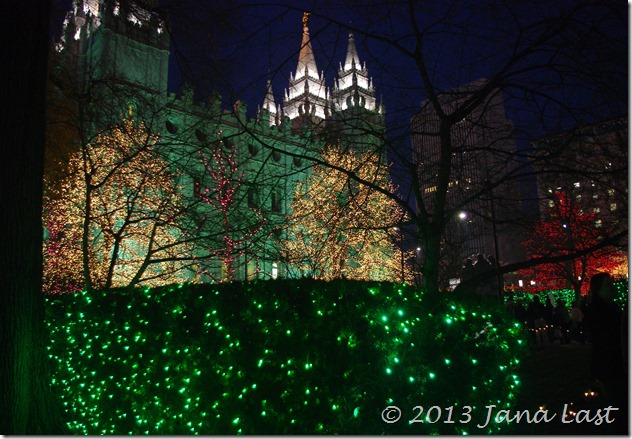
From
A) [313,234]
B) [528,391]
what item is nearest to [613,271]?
[313,234]


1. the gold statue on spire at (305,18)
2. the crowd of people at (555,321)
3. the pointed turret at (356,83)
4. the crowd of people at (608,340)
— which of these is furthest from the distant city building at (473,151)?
the crowd of people at (555,321)

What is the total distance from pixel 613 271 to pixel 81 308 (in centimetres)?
5446

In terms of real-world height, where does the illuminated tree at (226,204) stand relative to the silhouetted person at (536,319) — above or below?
above

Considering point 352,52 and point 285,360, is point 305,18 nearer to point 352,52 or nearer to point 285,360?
point 352,52

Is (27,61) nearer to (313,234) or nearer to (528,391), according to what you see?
(528,391)

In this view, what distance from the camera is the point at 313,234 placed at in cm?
2622

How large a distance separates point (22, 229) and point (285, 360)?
9.29ft

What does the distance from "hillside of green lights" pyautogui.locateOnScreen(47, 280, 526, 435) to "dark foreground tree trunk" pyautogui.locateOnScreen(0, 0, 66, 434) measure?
78 centimetres

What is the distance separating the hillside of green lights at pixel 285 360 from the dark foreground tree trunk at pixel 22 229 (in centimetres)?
78

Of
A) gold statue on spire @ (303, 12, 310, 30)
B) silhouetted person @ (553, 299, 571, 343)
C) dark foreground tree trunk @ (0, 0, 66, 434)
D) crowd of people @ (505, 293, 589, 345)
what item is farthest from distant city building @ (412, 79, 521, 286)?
silhouetted person @ (553, 299, 571, 343)

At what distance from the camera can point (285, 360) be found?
158 inches

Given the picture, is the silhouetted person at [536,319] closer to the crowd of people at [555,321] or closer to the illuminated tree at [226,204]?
the crowd of people at [555,321]

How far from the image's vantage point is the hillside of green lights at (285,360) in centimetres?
396

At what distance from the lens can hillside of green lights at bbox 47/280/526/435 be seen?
3.96m
